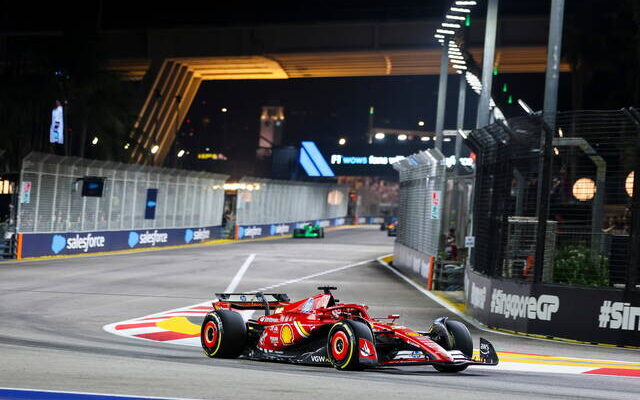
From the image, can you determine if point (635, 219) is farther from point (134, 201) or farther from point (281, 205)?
point (281, 205)

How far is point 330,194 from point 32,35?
1624 inches

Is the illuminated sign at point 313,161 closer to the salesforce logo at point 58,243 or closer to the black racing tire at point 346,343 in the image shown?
the salesforce logo at point 58,243

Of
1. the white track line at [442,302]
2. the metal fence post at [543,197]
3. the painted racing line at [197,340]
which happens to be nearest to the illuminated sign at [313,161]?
the white track line at [442,302]

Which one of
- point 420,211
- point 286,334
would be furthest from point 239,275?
point 286,334

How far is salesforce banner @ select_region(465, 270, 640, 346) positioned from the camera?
1584 centimetres

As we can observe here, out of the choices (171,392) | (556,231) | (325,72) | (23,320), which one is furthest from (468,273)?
(325,72)

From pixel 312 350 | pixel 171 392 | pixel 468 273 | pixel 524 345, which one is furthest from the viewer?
pixel 468 273

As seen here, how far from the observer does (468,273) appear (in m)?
21.2

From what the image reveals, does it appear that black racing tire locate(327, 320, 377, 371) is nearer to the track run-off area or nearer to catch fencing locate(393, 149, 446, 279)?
the track run-off area

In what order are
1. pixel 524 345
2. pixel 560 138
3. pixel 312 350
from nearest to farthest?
pixel 312 350
pixel 524 345
pixel 560 138

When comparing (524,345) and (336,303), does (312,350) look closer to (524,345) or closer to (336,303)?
(336,303)

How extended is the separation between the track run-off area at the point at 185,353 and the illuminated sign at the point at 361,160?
4018 centimetres

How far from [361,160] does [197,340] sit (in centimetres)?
5577

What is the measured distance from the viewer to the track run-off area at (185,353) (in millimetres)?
9367
